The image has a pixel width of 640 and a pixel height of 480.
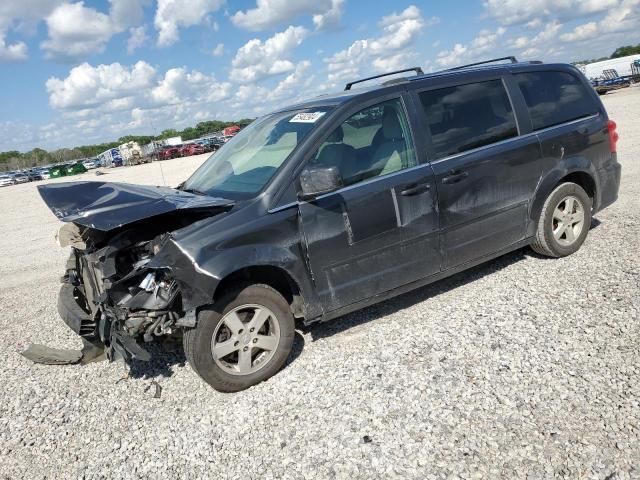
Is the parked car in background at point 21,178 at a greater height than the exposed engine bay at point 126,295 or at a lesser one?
greater

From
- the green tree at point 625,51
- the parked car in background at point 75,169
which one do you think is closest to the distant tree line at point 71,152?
the parked car in background at point 75,169

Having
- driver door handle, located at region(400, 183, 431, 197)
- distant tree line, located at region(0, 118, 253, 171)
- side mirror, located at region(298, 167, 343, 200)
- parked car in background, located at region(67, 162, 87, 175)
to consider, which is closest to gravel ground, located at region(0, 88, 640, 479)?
driver door handle, located at region(400, 183, 431, 197)

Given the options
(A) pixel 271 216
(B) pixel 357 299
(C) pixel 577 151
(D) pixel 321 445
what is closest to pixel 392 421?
(D) pixel 321 445

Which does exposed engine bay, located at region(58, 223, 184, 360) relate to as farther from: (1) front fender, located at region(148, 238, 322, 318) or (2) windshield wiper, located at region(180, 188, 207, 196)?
(2) windshield wiper, located at region(180, 188, 207, 196)

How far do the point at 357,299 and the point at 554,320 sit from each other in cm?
162

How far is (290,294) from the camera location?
13.3ft

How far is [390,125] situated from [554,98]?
2.10 meters

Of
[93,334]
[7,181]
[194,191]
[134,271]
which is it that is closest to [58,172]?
[7,181]

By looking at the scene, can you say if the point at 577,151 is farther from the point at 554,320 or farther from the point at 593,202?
the point at 554,320

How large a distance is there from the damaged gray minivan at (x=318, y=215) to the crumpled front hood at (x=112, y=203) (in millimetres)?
18

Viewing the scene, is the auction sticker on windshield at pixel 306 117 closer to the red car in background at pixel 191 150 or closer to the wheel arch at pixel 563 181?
the wheel arch at pixel 563 181

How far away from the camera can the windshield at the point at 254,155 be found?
157 inches

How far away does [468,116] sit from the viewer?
460 cm

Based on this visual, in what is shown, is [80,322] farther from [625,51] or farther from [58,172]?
[625,51]
